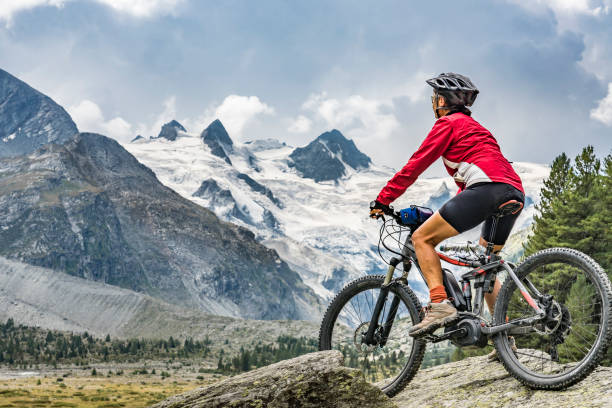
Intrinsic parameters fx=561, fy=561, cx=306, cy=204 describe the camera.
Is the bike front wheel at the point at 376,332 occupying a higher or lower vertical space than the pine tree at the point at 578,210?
lower

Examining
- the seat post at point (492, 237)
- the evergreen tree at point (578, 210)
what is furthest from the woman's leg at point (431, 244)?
the evergreen tree at point (578, 210)

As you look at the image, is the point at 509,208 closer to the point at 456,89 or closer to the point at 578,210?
the point at 456,89

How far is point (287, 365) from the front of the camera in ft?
26.0

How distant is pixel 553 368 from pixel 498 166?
2.75 meters

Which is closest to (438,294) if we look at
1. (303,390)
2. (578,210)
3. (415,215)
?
(415,215)

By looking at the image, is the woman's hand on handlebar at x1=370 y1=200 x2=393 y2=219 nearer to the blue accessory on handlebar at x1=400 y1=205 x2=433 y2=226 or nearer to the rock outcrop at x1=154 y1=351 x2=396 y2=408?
the blue accessory on handlebar at x1=400 y1=205 x2=433 y2=226

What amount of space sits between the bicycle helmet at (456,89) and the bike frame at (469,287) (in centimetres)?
206

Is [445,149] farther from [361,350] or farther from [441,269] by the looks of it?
[361,350]

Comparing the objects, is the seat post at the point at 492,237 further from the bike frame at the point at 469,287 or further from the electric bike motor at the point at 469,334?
the electric bike motor at the point at 469,334

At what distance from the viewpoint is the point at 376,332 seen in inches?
350

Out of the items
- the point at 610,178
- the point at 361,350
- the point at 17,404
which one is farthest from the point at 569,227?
the point at 17,404

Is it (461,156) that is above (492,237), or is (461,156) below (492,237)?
above

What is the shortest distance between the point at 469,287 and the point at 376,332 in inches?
68.8

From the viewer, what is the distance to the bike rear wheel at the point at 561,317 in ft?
21.7
